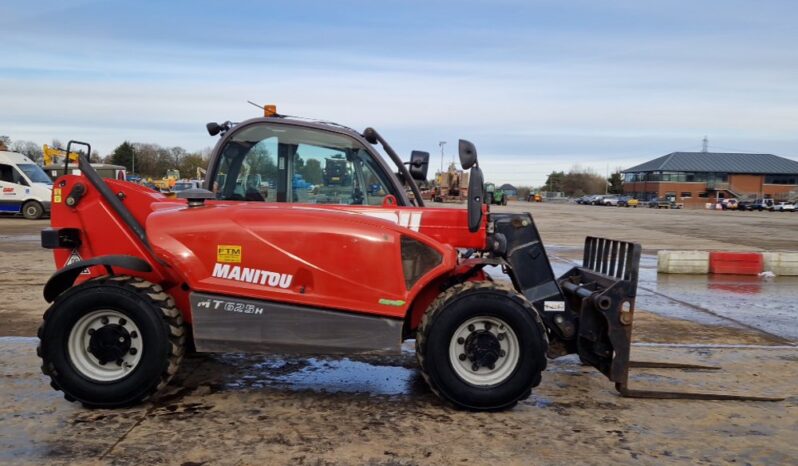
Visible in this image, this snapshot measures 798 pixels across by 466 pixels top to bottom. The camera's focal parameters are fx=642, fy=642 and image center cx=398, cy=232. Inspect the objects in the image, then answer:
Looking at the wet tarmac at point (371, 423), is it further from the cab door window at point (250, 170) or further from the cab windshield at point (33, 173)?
the cab windshield at point (33, 173)

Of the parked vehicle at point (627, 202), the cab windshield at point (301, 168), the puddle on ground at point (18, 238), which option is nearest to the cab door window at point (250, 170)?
the cab windshield at point (301, 168)

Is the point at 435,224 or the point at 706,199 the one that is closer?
the point at 435,224

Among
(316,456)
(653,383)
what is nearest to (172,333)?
(316,456)

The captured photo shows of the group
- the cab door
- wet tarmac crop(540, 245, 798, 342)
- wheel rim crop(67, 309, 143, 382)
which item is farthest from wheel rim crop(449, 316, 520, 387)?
the cab door

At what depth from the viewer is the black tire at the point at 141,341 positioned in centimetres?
439

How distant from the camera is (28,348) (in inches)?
239

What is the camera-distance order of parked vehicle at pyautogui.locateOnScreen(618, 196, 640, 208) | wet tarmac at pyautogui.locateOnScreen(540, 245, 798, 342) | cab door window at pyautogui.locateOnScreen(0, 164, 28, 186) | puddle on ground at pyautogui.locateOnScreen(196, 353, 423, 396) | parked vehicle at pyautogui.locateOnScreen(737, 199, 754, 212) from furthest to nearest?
parked vehicle at pyautogui.locateOnScreen(618, 196, 640, 208) < parked vehicle at pyautogui.locateOnScreen(737, 199, 754, 212) < cab door window at pyautogui.locateOnScreen(0, 164, 28, 186) < wet tarmac at pyautogui.locateOnScreen(540, 245, 798, 342) < puddle on ground at pyautogui.locateOnScreen(196, 353, 423, 396)

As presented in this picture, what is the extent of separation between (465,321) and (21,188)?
26.8 meters

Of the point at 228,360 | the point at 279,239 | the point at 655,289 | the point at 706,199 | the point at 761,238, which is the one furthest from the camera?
the point at 706,199

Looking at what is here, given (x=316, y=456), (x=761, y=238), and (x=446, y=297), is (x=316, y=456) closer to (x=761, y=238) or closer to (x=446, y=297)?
(x=446, y=297)

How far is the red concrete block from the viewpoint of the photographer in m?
12.8

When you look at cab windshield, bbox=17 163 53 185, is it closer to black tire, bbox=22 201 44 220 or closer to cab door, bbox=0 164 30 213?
cab door, bbox=0 164 30 213

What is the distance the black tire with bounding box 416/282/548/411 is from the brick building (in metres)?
108

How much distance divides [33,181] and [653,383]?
1070 inches
